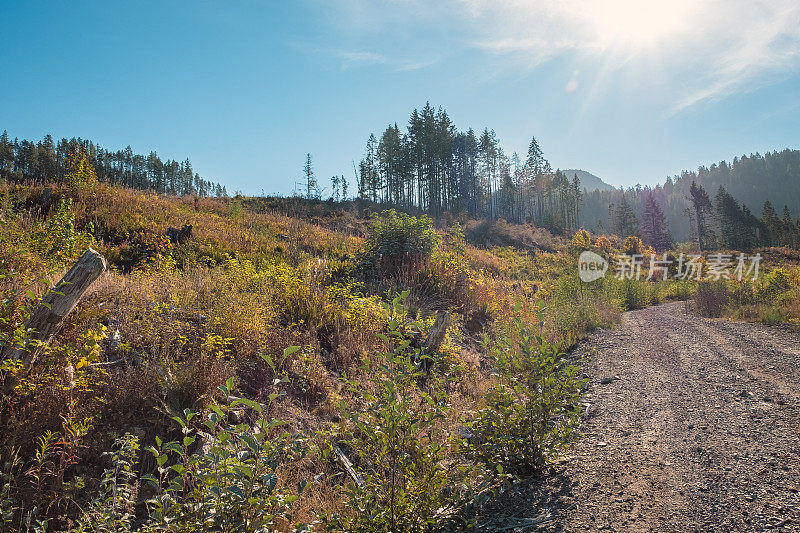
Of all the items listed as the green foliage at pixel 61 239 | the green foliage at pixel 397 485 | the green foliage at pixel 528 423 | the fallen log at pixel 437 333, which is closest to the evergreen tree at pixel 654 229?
the fallen log at pixel 437 333

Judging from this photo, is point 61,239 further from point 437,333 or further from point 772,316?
point 772,316

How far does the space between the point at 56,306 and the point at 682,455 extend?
15.9 feet

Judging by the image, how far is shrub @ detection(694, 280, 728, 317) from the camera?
37.2 ft

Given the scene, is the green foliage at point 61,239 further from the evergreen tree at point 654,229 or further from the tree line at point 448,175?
the evergreen tree at point 654,229

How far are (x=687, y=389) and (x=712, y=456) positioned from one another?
212cm

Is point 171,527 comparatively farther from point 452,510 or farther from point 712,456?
point 712,456

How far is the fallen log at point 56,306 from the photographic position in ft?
8.69

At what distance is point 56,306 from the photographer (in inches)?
108

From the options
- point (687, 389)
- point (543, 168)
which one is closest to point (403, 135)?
point (543, 168)

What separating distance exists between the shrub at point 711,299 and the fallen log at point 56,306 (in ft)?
46.8

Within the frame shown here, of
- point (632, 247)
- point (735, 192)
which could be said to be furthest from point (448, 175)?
point (735, 192)

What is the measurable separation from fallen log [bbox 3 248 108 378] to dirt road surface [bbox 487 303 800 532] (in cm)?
334

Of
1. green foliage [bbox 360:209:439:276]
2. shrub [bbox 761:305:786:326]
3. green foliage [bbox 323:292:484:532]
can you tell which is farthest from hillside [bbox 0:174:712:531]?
shrub [bbox 761:305:786:326]

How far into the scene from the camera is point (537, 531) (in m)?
2.17
